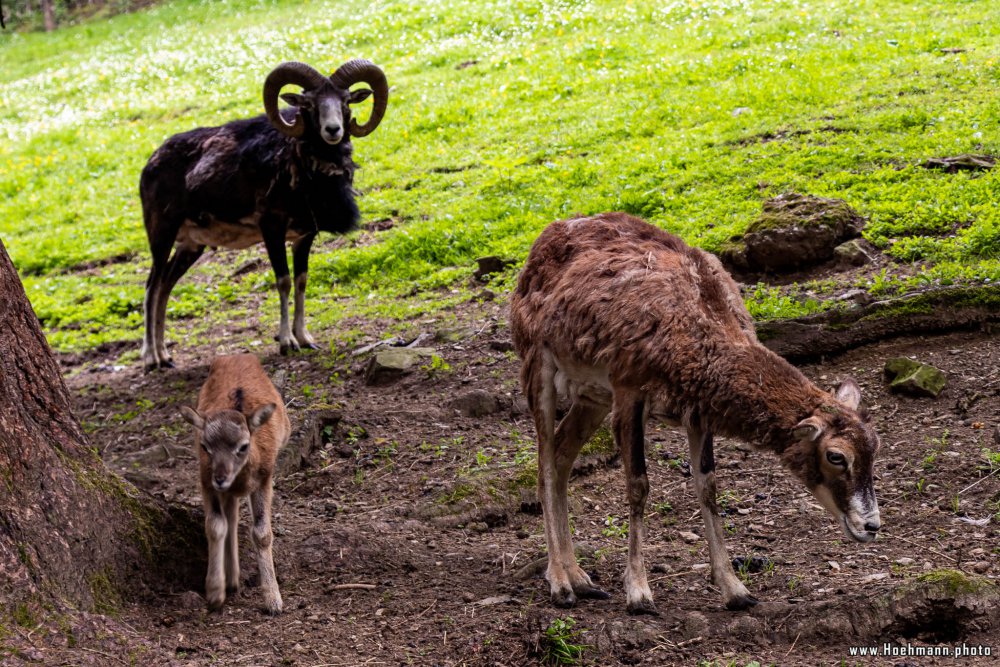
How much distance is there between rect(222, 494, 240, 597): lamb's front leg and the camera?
6.75m

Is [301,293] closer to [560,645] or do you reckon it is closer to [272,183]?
[272,183]

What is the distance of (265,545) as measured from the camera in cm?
666

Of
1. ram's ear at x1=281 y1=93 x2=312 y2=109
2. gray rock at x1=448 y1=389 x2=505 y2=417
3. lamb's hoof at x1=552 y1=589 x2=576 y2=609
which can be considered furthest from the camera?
ram's ear at x1=281 y1=93 x2=312 y2=109

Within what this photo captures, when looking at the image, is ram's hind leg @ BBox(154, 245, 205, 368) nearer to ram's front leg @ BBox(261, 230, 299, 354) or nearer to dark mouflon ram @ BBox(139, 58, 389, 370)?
dark mouflon ram @ BBox(139, 58, 389, 370)

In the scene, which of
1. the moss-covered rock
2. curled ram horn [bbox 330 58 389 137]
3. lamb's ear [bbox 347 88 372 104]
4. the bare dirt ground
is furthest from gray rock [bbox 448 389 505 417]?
lamb's ear [bbox 347 88 372 104]

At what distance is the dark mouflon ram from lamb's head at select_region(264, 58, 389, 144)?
12 millimetres

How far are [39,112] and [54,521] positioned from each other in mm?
23052

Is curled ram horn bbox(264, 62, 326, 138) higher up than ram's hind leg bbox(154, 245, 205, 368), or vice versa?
curled ram horn bbox(264, 62, 326, 138)

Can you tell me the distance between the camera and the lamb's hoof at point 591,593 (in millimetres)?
6227

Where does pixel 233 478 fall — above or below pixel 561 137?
above

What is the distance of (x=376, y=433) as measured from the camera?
29.2 ft

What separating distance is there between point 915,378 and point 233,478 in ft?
16.0

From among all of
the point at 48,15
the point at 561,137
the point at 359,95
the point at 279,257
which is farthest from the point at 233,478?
the point at 48,15

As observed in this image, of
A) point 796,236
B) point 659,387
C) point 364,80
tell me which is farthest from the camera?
point 364,80
